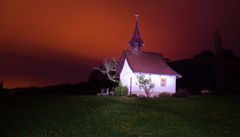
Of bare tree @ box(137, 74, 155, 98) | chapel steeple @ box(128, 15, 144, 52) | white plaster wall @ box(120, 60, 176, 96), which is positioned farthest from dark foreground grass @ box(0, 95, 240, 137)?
chapel steeple @ box(128, 15, 144, 52)

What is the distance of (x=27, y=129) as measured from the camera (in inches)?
1088

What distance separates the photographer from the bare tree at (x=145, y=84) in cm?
6016

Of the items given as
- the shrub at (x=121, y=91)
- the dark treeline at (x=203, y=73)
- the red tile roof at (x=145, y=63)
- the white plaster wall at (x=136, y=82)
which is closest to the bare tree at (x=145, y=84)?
the white plaster wall at (x=136, y=82)

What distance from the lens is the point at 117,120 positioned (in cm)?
3203

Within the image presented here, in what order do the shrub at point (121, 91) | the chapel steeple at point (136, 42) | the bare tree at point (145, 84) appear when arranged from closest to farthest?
the shrub at point (121, 91) → the bare tree at point (145, 84) → the chapel steeple at point (136, 42)

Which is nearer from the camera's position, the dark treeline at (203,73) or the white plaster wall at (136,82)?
the white plaster wall at (136,82)

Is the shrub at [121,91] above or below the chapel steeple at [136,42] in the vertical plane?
below

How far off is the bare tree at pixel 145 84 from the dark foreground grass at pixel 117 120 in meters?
14.7

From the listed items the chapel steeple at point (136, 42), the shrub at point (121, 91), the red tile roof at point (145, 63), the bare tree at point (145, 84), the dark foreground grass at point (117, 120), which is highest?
the chapel steeple at point (136, 42)

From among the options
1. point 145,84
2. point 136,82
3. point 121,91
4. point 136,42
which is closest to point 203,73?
point 136,42

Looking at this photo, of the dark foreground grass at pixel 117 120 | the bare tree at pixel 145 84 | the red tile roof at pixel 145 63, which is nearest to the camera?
the dark foreground grass at pixel 117 120

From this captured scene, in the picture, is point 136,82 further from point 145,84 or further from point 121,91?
point 121,91

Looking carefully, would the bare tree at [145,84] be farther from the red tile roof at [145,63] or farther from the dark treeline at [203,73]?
the dark treeline at [203,73]

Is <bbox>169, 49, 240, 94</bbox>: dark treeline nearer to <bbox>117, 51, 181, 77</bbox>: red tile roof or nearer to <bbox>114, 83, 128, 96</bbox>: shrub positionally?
<bbox>117, 51, 181, 77</bbox>: red tile roof
